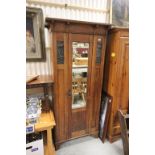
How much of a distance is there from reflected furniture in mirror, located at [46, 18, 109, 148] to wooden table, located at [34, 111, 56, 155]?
0.52ft

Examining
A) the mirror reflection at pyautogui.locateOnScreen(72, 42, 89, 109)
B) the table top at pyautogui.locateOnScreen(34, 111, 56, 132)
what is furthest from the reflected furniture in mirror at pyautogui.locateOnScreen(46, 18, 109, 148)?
the table top at pyautogui.locateOnScreen(34, 111, 56, 132)

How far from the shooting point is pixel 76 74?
1.90 meters

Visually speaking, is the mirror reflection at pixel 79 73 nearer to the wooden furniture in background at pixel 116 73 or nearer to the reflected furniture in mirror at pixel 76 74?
the reflected furniture in mirror at pixel 76 74

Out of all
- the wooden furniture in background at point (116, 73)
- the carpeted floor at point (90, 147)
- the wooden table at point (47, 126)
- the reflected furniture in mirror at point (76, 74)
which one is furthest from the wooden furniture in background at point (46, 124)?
the wooden furniture in background at point (116, 73)

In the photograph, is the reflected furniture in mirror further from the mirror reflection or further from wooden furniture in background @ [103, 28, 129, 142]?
wooden furniture in background @ [103, 28, 129, 142]

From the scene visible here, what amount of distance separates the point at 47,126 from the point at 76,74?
789 millimetres

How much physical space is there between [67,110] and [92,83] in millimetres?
542

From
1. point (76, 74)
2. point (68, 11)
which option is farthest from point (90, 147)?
point (68, 11)

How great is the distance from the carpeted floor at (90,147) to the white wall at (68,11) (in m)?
1.23
